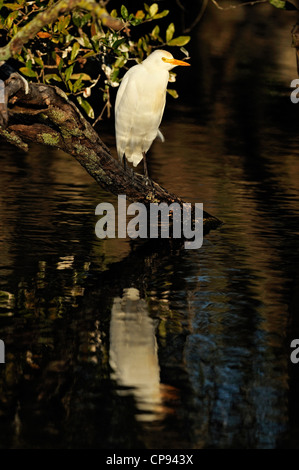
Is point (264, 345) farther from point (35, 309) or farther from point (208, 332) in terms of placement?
point (35, 309)

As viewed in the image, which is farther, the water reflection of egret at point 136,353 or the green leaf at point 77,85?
the green leaf at point 77,85

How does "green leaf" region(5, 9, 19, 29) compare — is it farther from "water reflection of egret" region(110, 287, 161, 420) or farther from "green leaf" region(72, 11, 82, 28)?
"water reflection of egret" region(110, 287, 161, 420)

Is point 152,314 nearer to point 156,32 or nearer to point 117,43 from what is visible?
point 117,43

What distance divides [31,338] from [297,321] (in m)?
2.23

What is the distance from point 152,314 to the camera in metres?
8.69

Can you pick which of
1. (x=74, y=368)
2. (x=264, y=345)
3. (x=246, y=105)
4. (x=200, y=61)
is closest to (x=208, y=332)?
(x=264, y=345)

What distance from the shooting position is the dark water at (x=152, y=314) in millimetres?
6469

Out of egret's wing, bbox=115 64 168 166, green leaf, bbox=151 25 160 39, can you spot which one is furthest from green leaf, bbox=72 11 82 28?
egret's wing, bbox=115 64 168 166

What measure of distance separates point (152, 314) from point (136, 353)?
1.07 metres

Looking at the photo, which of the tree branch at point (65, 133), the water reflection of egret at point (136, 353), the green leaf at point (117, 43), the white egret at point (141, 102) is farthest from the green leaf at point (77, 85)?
the water reflection of egret at point (136, 353)

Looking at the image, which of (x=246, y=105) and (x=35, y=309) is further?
(x=246, y=105)

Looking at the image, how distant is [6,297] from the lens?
894 centimetres

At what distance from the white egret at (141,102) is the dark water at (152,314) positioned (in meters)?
1.00

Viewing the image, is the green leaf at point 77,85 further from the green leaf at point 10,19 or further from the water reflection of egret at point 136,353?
the water reflection of egret at point 136,353
